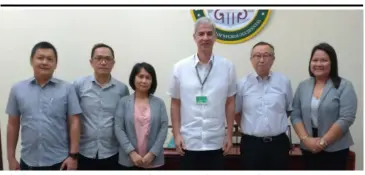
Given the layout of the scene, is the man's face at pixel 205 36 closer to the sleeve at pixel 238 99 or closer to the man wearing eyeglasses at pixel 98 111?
the sleeve at pixel 238 99

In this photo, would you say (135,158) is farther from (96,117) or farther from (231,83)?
(231,83)

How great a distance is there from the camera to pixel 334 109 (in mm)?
2172

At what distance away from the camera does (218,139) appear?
2209mm

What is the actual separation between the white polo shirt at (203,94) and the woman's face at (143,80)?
16 cm

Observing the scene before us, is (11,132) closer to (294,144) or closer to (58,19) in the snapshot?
(58,19)

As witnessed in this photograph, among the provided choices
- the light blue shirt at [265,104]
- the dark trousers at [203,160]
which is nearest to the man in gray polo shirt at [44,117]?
the dark trousers at [203,160]

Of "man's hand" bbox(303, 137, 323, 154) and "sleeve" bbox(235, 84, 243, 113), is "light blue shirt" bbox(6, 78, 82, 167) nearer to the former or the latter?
"sleeve" bbox(235, 84, 243, 113)

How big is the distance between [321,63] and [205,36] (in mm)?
756

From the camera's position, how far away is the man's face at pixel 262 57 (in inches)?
85.0

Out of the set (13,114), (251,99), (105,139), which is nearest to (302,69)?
(251,99)

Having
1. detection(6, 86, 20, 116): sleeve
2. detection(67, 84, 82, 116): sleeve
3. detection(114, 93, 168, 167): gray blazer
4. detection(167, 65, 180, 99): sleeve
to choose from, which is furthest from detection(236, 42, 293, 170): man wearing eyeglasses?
detection(6, 86, 20, 116): sleeve

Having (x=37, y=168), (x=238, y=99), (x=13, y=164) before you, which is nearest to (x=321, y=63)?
(x=238, y=99)

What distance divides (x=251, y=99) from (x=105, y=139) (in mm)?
980

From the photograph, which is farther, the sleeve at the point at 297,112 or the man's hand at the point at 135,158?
the sleeve at the point at 297,112
